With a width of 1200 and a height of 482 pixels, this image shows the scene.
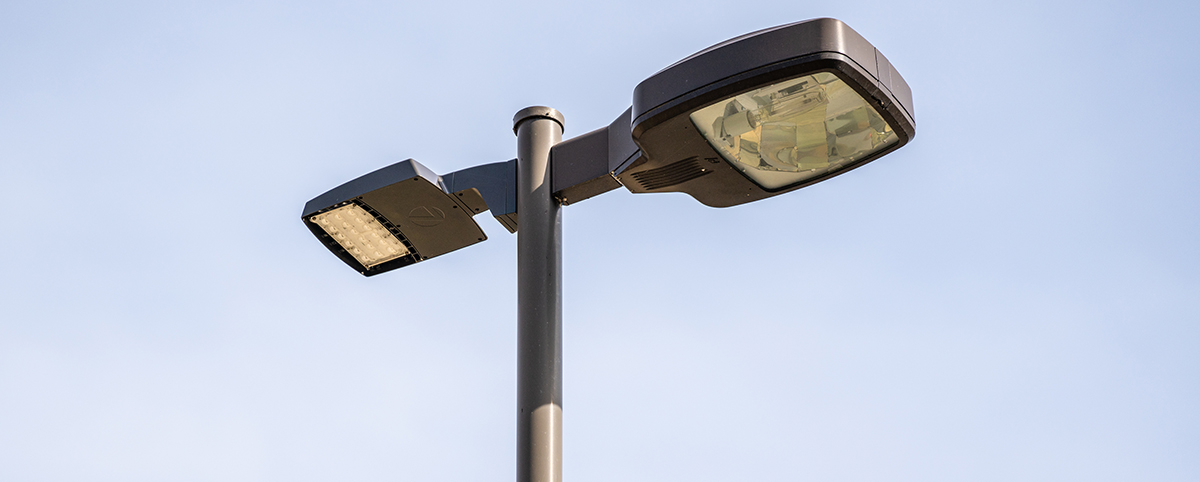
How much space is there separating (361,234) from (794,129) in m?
1.37

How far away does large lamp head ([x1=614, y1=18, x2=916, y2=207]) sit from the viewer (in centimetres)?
223

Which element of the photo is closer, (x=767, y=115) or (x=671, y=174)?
(x=767, y=115)

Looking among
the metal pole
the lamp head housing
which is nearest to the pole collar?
the metal pole

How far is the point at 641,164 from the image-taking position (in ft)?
8.70

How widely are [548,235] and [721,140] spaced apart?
0.54m

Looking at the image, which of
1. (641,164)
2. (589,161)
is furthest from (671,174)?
(589,161)

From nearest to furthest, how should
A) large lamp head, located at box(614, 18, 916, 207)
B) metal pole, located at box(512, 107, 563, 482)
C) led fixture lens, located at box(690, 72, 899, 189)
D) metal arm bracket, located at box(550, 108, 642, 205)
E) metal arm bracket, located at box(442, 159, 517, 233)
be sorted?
large lamp head, located at box(614, 18, 916, 207), led fixture lens, located at box(690, 72, 899, 189), metal pole, located at box(512, 107, 563, 482), metal arm bracket, located at box(550, 108, 642, 205), metal arm bracket, located at box(442, 159, 517, 233)

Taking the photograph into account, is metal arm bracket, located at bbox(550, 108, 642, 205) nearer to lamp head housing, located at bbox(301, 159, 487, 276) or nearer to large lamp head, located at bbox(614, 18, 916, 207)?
large lamp head, located at bbox(614, 18, 916, 207)

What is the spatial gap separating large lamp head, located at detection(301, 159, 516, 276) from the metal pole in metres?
0.09

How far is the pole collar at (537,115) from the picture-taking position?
296 centimetres

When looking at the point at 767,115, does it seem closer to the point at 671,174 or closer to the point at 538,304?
the point at 671,174

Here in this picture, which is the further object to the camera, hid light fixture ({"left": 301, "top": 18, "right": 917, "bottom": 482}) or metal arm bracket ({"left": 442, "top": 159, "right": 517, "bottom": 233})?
metal arm bracket ({"left": 442, "top": 159, "right": 517, "bottom": 233})

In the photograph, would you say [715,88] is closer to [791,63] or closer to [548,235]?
[791,63]

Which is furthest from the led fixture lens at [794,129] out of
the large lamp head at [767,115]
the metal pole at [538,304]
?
the metal pole at [538,304]
